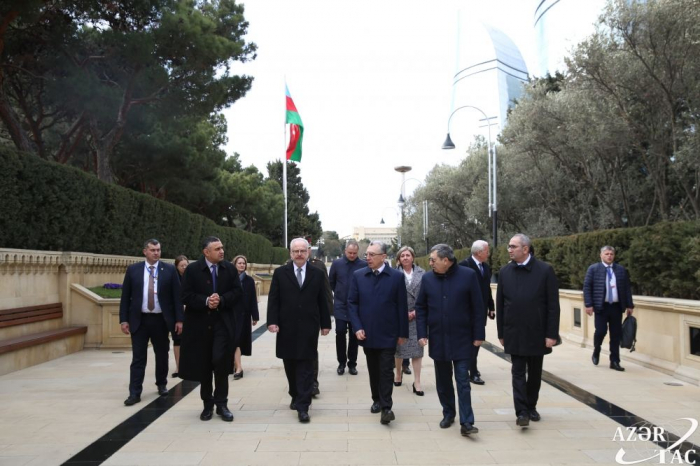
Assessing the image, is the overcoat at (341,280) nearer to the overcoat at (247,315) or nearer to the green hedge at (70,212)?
the overcoat at (247,315)

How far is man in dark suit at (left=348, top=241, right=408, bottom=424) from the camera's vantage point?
625 centimetres

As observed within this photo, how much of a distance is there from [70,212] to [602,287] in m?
9.84

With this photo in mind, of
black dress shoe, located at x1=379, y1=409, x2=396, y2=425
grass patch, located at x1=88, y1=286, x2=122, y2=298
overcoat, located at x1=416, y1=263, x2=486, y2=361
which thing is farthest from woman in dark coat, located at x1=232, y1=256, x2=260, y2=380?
grass patch, located at x1=88, y1=286, x2=122, y2=298

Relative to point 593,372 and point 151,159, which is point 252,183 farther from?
point 593,372

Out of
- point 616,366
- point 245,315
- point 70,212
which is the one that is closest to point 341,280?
point 245,315

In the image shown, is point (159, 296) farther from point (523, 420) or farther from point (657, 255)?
point (657, 255)

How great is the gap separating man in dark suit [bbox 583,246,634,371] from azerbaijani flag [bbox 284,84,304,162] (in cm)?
2474

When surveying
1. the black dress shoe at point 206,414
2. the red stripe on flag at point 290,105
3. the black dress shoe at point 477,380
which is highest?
the red stripe on flag at point 290,105

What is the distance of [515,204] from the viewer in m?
31.3

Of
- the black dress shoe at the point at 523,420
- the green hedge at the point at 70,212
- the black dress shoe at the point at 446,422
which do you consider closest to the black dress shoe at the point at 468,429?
the black dress shoe at the point at 446,422

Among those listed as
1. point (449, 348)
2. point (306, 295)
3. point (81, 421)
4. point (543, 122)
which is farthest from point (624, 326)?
point (543, 122)

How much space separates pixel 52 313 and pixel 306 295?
23.0ft

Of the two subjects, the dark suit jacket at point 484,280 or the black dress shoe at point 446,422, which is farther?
the dark suit jacket at point 484,280

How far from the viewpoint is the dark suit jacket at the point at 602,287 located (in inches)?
360
